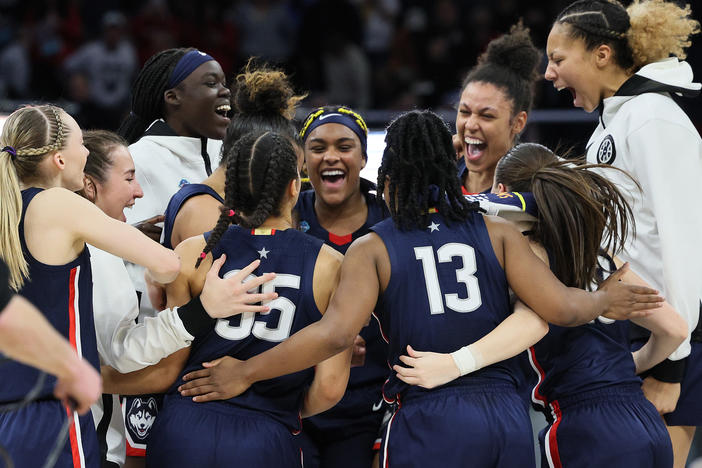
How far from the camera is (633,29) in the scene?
425 cm

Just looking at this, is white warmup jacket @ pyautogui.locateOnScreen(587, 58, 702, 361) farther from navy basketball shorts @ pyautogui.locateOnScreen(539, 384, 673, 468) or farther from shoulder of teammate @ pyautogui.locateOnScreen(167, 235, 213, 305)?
shoulder of teammate @ pyautogui.locateOnScreen(167, 235, 213, 305)

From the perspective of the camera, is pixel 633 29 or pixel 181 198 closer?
pixel 181 198

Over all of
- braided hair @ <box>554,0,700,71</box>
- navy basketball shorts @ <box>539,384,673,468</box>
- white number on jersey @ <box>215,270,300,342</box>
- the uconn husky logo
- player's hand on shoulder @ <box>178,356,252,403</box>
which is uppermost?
braided hair @ <box>554,0,700,71</box>

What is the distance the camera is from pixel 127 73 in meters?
9.95

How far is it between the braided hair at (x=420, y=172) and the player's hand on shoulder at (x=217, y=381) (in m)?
0.77

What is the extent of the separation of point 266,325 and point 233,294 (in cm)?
20

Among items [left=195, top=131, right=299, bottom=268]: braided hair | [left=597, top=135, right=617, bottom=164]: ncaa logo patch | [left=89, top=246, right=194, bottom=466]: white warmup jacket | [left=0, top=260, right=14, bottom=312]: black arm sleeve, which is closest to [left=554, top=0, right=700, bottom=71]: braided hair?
[left=597, top=135, right=617, bottom=164]: ncaa logo patch

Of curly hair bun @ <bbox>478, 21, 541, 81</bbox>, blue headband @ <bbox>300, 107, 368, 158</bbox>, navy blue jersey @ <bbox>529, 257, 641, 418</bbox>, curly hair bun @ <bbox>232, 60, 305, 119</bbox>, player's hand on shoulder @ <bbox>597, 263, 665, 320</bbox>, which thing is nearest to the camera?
player's hand on shoulder @ <bbox>597, 263, 665, 320</bbox>

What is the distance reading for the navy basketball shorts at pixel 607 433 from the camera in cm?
327

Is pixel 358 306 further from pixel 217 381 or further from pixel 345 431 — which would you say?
pixel 345 431

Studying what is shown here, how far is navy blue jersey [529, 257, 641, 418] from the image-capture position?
11.2ft

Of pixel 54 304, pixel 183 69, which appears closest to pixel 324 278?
pixel 54 304

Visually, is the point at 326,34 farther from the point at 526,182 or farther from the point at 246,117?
the point at 526,182

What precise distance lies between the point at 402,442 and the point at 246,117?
67.7 inches
